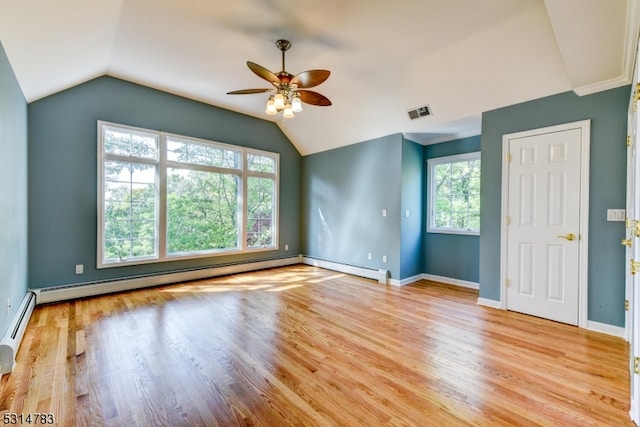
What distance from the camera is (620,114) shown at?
283 centimetres

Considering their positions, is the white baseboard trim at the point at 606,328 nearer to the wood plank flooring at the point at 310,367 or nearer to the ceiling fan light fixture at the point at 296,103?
the wood plank flooring at the point at 310,367

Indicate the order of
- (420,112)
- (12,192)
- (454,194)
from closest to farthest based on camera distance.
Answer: (12,192), (420,112), (454,194)

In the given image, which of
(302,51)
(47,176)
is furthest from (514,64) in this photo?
(47,176)

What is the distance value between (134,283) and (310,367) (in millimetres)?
3494

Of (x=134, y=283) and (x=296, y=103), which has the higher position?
(x=296, y=103)

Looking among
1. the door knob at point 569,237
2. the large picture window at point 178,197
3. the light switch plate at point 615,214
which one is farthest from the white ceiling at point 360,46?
the door knob at point 569,237

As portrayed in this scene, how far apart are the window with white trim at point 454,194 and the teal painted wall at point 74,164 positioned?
4.56m

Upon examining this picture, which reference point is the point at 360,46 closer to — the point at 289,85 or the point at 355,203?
the point at 289,85

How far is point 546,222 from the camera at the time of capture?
10.7 ft

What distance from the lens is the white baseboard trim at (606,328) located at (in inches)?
109

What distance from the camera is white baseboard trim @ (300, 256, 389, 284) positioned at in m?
4.92

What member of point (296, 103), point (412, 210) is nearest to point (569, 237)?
point (412, 210)

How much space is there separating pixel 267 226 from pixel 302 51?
364 centimetres

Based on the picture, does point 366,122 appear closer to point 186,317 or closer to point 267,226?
point 267,226
